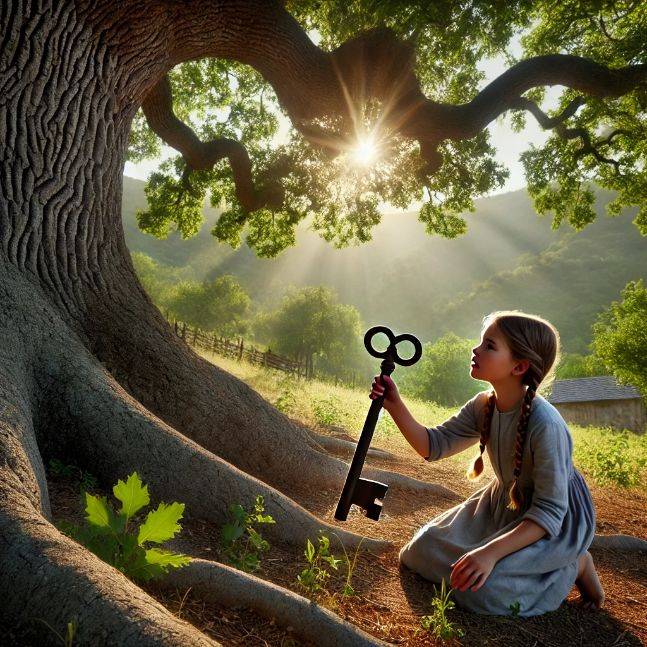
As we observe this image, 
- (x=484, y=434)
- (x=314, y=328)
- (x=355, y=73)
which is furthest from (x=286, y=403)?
(x=314, y=328)

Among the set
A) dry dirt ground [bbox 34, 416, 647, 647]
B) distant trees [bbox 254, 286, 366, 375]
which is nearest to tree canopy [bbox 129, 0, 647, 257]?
dry dirt ground [bbox 34, 416, 647, 647]

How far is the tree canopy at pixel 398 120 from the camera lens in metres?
6.81

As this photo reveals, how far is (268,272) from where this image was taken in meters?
168

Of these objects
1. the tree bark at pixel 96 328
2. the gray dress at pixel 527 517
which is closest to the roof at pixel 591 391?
the tree bark at pixel 96 328

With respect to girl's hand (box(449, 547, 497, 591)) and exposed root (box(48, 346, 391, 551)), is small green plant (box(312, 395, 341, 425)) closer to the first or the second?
exposed root (box(48, 346, 391, 551))

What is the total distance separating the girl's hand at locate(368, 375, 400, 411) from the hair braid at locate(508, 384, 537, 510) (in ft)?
2.38

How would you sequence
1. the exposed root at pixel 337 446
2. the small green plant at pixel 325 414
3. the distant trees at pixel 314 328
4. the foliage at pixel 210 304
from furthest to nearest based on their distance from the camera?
the distant trees at pixel 314 328
the foliage at pixel 210 304
the small green plant at pixel 325 414
the exposed root at pixel 337 446

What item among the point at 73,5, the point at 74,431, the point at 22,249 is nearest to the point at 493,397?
the point at 74,431

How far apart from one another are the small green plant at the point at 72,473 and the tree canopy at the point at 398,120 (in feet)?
17.4

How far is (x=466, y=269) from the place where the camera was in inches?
6654

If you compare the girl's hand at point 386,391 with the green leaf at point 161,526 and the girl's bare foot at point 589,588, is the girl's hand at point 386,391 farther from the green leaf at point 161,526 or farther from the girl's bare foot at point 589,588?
the girl's bare foot at point 589,588

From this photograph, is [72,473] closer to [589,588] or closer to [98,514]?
[98,514]

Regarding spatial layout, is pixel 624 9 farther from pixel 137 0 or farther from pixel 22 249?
pixel 22 249

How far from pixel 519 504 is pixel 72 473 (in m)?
2.82
